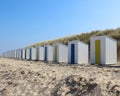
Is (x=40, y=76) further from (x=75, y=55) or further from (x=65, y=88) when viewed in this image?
(x=75, y=55)

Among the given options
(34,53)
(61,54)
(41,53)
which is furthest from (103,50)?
(34,53)

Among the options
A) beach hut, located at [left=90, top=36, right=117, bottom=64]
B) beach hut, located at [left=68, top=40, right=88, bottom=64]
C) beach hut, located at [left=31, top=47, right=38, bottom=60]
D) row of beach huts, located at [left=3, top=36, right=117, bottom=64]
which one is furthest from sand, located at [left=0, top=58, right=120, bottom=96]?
beach hut, located at [left=31, top=47, right=38, bottom=60]

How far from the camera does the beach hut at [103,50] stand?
17.7 metres

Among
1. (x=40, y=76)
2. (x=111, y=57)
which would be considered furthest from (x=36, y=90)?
(x=111, y=57)

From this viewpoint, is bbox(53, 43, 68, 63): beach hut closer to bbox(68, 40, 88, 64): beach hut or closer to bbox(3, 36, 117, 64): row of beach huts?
bbox(3, 36, 117, 64): row of beach huts

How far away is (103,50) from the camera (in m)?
17.7

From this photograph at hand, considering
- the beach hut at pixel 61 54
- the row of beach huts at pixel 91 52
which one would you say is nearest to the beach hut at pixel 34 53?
the row of beach huts at pixel 91 52

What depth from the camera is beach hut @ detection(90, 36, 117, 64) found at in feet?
57.9

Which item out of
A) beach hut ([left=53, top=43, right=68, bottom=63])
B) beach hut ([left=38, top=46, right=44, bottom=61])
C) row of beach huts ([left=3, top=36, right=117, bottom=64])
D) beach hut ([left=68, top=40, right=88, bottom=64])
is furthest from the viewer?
beach hut ([left=38, top=46, right=44, bottom=61])

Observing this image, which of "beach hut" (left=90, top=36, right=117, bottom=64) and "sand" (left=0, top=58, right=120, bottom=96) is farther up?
"beach hut" (left=90, top=36, right=117, bottom=64)

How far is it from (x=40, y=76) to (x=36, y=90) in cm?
187

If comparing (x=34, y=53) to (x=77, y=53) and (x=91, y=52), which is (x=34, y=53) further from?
(x=91, y=52)

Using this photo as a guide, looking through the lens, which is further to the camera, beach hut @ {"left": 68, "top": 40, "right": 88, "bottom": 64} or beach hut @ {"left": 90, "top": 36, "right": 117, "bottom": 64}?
beach hut @ {"left": 68, "top": 40, "right": 88, "bottom": 64}

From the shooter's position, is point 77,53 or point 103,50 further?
point 77,53
